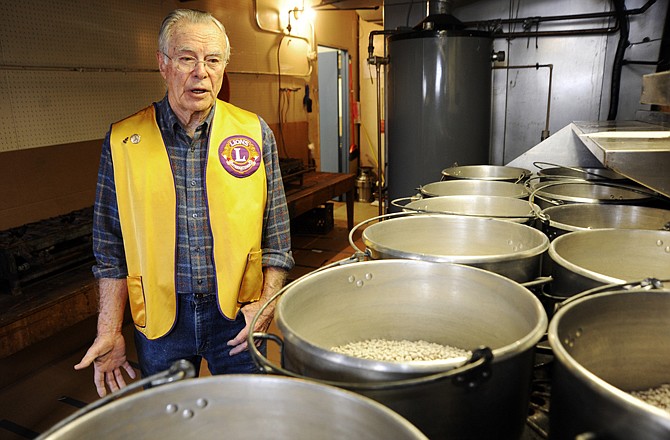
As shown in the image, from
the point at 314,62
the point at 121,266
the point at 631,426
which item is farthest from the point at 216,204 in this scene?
the point at 314,62

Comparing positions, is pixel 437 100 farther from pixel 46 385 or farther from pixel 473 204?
pixel 46 385

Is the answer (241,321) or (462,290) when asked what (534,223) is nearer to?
(462,290)

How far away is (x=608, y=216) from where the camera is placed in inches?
60.1

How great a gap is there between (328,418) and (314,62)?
588cm

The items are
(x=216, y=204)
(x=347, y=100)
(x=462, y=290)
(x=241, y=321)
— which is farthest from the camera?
(x=347, y=100)

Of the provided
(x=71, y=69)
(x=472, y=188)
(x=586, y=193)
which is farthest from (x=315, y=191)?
(x=586, y=193)

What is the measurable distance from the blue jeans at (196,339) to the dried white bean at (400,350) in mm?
574

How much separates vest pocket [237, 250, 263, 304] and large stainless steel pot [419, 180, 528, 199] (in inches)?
28.8

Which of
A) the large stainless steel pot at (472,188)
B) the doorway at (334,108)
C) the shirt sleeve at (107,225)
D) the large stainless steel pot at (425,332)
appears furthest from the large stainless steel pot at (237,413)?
the doorway at (334,108)

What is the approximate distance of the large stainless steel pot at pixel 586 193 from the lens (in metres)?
1.60

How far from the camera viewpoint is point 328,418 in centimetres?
59

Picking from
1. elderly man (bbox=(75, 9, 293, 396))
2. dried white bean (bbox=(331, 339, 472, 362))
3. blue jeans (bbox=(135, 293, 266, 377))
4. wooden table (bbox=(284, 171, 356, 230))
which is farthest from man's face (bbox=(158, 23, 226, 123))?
wooden table (bbox=(284, 171, 356, 230))

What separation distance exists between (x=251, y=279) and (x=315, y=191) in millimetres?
3008

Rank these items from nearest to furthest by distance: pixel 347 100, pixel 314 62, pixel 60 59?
pixel 60 59 → pixel 314 62 → pixel 347 100
